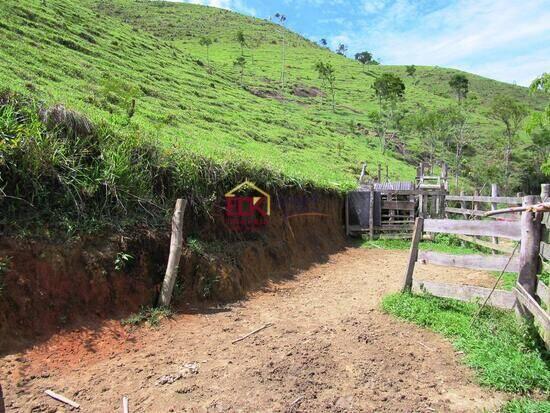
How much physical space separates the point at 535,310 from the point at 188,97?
75.7 feet

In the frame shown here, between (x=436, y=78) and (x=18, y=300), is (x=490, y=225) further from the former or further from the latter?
(x=436, y=78)

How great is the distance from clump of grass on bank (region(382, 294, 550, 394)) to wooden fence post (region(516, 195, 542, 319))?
347 millimetres

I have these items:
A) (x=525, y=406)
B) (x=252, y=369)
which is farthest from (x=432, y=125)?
(x=252, y=369)

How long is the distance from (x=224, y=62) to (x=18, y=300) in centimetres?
5850

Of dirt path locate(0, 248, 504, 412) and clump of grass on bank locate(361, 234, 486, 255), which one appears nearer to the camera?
dirt path locate(0, 248, 504, 412)

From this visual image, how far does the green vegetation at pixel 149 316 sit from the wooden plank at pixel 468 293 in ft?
13.3

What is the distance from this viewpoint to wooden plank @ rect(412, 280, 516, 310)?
5148mm

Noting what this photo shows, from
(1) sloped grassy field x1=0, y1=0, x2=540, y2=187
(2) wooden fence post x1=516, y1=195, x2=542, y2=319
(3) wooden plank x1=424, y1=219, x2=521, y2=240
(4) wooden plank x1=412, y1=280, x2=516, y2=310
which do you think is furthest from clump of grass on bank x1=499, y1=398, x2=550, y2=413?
(1) sloped grassy field x1=0, y1=0, x2=540, y2=187

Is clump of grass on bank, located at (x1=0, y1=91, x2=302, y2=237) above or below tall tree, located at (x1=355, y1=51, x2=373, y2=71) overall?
below

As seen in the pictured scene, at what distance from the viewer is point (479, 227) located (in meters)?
5.67

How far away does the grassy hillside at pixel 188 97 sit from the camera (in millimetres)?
11261

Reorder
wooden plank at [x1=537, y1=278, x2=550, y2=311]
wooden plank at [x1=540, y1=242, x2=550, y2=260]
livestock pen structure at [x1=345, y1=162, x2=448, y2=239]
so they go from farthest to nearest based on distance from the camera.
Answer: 1. livestock pen structure at [x1=345, y1=162, x2=448, y2=239]
2. wooden plank at [x1=540, y1=242, x2=550, y2=260]
3. wooden plank at [x1=537, y1=278, x2=550, y2=311]

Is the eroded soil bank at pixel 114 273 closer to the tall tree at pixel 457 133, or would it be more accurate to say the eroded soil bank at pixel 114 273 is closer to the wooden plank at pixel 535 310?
the wooden plank at pixel 535 310

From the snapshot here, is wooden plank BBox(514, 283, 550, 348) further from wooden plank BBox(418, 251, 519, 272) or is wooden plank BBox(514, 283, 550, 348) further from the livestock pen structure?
the livestock pen structure
